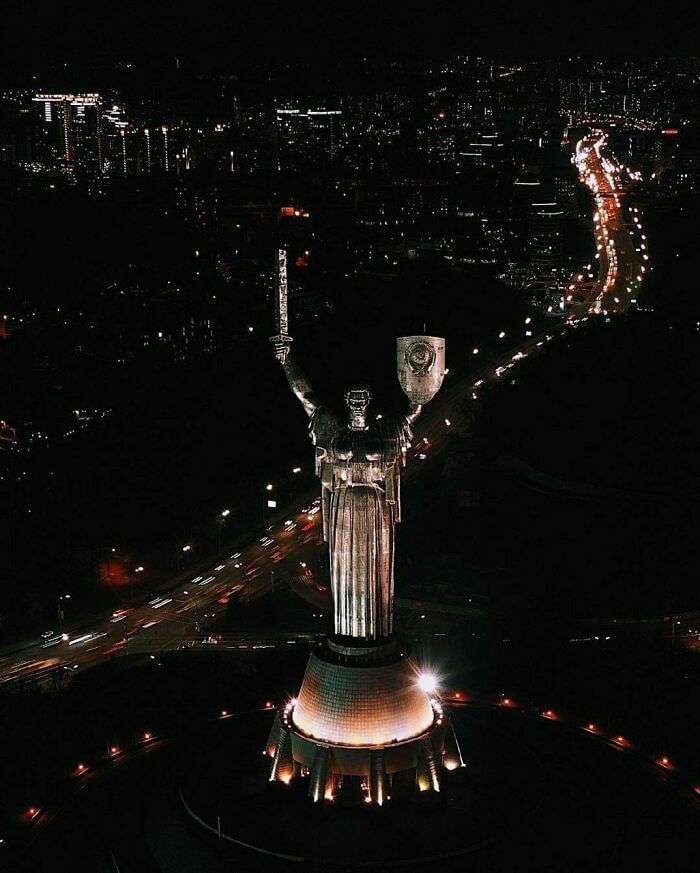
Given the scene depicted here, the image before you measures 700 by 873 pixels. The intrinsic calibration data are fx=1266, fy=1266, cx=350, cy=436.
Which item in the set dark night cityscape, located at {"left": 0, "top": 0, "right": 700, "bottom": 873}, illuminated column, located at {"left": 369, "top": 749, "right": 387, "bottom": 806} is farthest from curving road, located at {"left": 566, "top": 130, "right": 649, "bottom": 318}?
illuminated column, located at {"left": 369, "top": 749, "right": 387, "bottom": 806}

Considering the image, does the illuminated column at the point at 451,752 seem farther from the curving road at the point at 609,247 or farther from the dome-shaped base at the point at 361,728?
the curving road at the point at 609,247

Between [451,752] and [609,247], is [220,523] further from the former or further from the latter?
[609,247]

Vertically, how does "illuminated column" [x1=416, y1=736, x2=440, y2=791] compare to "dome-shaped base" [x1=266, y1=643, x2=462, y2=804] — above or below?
below

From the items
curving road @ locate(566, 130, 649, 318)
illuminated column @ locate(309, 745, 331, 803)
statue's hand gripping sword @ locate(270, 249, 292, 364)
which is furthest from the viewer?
curving road @ locate(566, 130, 649, 318)

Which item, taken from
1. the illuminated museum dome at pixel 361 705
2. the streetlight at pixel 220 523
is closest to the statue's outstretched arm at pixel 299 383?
the illuminated museum dome at pixel 361 705

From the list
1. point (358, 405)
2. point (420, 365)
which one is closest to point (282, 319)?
point (358, 405)

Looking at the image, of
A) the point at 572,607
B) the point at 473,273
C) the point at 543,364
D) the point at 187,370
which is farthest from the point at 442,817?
the point at 473,273

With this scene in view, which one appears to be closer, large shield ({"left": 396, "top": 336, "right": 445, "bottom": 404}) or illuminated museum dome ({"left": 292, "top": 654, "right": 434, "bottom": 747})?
illuminated museum dome ({"left": 292, "top": 654, "right": 434, "bottom": 747})

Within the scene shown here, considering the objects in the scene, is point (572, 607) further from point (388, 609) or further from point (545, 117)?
point (545, 117)

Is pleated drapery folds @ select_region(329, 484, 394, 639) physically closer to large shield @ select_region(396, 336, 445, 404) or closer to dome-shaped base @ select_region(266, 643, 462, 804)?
dome-shaped base @ select_region(266, 643, 462, 804)
